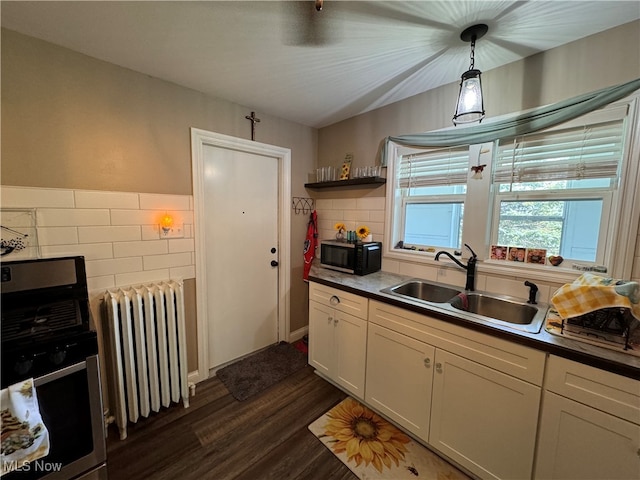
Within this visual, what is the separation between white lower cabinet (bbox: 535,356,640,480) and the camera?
100 centimetres

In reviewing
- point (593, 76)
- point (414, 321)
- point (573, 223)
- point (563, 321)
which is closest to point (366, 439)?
point (414, 321)

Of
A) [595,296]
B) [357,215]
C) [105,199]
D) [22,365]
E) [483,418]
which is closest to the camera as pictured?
[22,365]

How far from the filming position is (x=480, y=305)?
1.78 meters

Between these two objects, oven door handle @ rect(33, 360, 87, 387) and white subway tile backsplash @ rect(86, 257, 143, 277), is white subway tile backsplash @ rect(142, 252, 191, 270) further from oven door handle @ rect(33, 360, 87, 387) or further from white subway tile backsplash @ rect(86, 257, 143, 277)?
oven door handle @ rect(33, 360, 87, 387)

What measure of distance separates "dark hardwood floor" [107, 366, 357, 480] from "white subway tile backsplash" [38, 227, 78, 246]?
130 cm

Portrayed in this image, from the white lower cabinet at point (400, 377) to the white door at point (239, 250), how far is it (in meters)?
1.26

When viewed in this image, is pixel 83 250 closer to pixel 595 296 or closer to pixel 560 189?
pixel 595 296

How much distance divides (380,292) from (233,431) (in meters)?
1.38

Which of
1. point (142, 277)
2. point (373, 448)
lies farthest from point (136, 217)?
point (373, 448)

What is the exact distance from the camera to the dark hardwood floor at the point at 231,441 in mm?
1483

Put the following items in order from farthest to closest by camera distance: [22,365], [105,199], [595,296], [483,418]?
[105,199], [483,418], [595,296], [22,365]

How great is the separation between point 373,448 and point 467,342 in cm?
93

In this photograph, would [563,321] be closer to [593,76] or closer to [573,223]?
[573,223]

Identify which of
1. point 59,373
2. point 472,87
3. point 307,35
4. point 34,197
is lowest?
point 59,373
